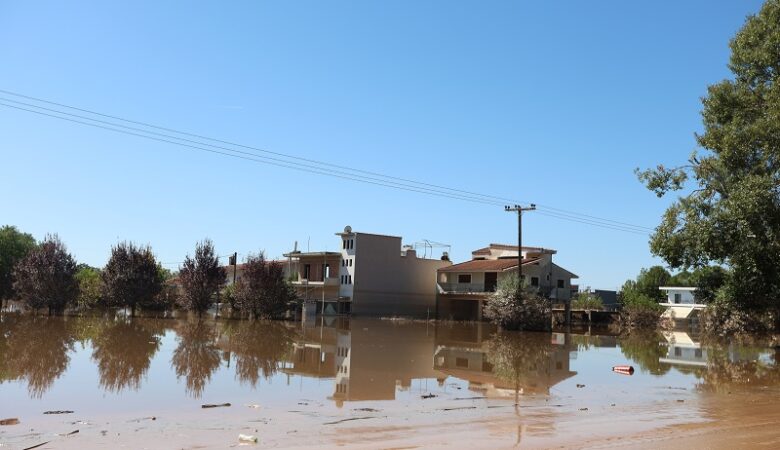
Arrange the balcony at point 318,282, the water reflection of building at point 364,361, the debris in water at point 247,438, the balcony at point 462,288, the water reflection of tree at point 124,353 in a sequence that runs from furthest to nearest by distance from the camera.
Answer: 1. the balcony at point 318,282
2. the balcony at point 462,288
3. the water reflection of tree at point 124,353
4. the water reflection of building at point 364,361
5. the debris in water at point 247,438

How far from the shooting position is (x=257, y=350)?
24.9m

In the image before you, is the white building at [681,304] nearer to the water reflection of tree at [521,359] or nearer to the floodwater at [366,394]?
the water reflection of tree at [521,359]

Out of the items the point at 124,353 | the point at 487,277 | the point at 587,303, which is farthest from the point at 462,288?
the point at 124,353

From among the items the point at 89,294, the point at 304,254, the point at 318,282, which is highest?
the point at 304,254

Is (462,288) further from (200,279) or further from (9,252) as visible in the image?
(9,252)

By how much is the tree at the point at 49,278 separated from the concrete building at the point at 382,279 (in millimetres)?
22273

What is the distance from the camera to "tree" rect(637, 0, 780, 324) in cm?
2091

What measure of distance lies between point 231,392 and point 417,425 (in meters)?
5.77

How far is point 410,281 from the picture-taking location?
60.8 meters

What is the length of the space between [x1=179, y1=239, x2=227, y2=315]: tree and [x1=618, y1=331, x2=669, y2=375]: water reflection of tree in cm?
2813

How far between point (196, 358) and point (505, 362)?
1075cm

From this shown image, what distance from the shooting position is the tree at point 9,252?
165 feet

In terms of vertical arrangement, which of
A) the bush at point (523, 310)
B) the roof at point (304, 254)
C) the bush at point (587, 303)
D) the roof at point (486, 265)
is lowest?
the bush at point (523, 310)

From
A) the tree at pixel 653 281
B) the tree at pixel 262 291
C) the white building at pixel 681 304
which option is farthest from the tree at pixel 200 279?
the tree at pixel 653 281
